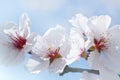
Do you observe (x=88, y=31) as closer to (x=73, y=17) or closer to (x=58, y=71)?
(x=73, y=17)

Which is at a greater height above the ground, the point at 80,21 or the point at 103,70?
the point at 80,21

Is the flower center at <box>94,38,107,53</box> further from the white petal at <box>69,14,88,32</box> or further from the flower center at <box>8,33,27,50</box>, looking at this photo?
the flower center at <box>8,33,27,50</box>

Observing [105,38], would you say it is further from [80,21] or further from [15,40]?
[15,40]

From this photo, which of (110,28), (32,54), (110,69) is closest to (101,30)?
(110,28)

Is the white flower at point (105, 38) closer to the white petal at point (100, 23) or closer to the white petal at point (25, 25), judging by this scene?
the white petal at point (100, 23)

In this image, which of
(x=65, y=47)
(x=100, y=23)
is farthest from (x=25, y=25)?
(x=100, y=23)

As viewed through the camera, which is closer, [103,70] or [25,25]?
[103,70]

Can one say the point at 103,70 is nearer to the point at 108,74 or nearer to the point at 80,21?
the point at 108,74

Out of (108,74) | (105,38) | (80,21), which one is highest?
(80,21)
